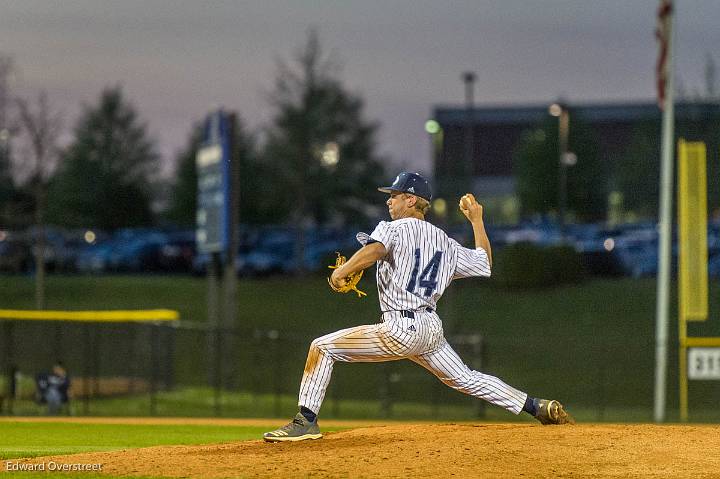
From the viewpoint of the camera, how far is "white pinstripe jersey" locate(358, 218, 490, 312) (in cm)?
885

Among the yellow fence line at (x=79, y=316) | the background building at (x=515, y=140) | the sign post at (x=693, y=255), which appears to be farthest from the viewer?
the background building at (x=515, y=140)

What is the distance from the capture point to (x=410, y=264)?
8.91 meters

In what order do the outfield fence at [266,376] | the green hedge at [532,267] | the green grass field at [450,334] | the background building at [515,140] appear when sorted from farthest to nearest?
the background building at [515,140] → the green hedge at [532,267] → the green grass field at [450,334] → the outfield fence at [266,376]

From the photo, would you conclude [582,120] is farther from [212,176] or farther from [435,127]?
[212,176]

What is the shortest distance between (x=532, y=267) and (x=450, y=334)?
10.3 meters

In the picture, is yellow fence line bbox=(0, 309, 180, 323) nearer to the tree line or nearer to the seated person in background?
the seated person in background

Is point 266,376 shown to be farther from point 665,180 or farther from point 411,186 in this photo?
point 411,186

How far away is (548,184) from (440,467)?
52.8 m

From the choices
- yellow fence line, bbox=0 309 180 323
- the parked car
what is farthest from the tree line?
yellow fence line, bbox=0 309 180 323

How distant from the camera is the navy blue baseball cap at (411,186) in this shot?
9.16m

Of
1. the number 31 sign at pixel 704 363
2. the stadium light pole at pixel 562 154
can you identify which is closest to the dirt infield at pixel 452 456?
the number 31 sign at pixel 704 363

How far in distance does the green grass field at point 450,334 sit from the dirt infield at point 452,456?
45.2ft

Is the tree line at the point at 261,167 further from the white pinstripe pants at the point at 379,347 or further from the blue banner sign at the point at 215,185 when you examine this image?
the white pinstripe pants at the point at 379,347

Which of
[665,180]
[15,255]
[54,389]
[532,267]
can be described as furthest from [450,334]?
[15,255]
